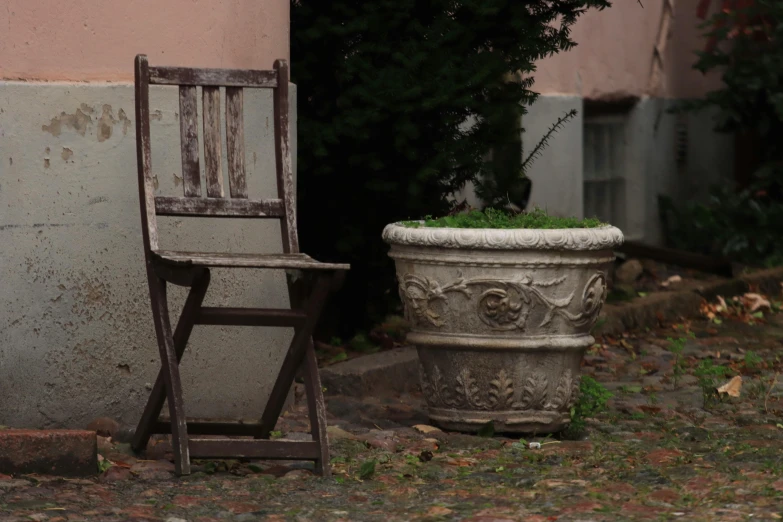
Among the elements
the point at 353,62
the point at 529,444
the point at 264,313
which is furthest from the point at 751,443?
the point at 353,62

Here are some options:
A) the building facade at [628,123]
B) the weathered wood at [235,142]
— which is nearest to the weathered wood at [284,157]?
the weathered wood at [235,142]

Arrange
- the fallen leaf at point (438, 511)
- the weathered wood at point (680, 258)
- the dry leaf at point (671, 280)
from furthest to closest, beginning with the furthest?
1. the weathered wood at point (680, 258)
2. the dry leaf at point (671, 280)
3. the fallen leaf at point (438, 511)

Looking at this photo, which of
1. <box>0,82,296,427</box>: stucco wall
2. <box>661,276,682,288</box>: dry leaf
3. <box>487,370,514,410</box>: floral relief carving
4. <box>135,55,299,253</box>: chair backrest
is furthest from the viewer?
<box>661,276,682,288</box>: dry leaf

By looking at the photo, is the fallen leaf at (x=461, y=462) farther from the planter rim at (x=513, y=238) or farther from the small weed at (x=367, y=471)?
the planter rim at (x=513, y=238)

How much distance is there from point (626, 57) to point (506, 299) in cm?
543

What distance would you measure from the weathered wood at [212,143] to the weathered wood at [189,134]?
1.3 inches

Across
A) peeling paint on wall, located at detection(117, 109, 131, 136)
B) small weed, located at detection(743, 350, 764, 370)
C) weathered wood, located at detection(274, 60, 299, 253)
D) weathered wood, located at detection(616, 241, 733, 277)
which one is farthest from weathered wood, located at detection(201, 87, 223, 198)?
weathered wood, located at detection(616, 241, 733, 277)

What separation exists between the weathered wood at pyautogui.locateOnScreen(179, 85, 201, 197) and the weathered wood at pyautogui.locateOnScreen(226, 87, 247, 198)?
0.36ft

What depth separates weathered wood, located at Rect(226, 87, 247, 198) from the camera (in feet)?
14.0

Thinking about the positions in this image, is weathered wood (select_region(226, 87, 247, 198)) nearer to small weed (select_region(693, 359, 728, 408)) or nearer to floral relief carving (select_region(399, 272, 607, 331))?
floral relief carving (select_region(399, 272, 607, 331))

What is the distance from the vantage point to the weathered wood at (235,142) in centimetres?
425

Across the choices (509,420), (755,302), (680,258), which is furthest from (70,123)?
(680,258)

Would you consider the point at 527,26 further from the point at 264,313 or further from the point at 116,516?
the point at 116,516

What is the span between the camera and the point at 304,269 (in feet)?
12.3
